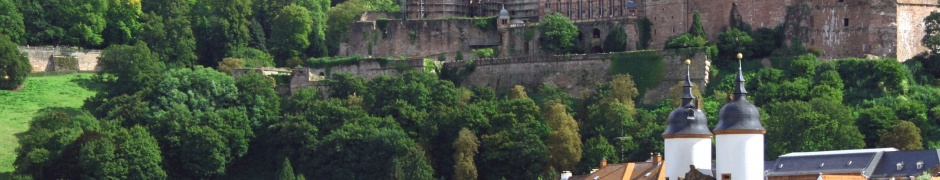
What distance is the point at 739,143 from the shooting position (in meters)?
59.9

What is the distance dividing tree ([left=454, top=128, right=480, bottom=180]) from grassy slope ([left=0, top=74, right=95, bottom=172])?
19733 mm

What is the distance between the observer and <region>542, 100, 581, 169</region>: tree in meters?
90.8

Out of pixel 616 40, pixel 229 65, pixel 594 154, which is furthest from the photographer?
pixel 229 65

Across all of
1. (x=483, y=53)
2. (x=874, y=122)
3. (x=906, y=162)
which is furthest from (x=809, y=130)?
(x=483, y=53)

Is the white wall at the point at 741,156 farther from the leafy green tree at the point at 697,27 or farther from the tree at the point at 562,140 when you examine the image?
the leafy green tree at the point at 697,27

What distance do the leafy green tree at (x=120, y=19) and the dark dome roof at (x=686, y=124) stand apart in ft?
195

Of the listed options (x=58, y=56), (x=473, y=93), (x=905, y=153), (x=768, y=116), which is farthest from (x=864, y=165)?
(x=58, y=56)

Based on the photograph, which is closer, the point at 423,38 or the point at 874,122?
the point at 874,122

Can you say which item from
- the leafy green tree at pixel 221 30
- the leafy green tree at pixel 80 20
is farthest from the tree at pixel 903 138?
the leafy green tree at pixel 80 20

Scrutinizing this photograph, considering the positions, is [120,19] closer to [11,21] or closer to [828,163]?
[11,21]

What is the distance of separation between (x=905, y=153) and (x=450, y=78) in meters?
28.7

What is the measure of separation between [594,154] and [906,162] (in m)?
13.8

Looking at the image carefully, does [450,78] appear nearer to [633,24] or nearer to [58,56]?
[633,24]

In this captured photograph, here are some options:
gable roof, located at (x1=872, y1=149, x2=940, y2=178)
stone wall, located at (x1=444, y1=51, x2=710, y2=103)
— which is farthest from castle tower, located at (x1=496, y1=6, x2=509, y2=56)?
gable roof, located at (x1=872, y1=149, x2=940, y2=178)
